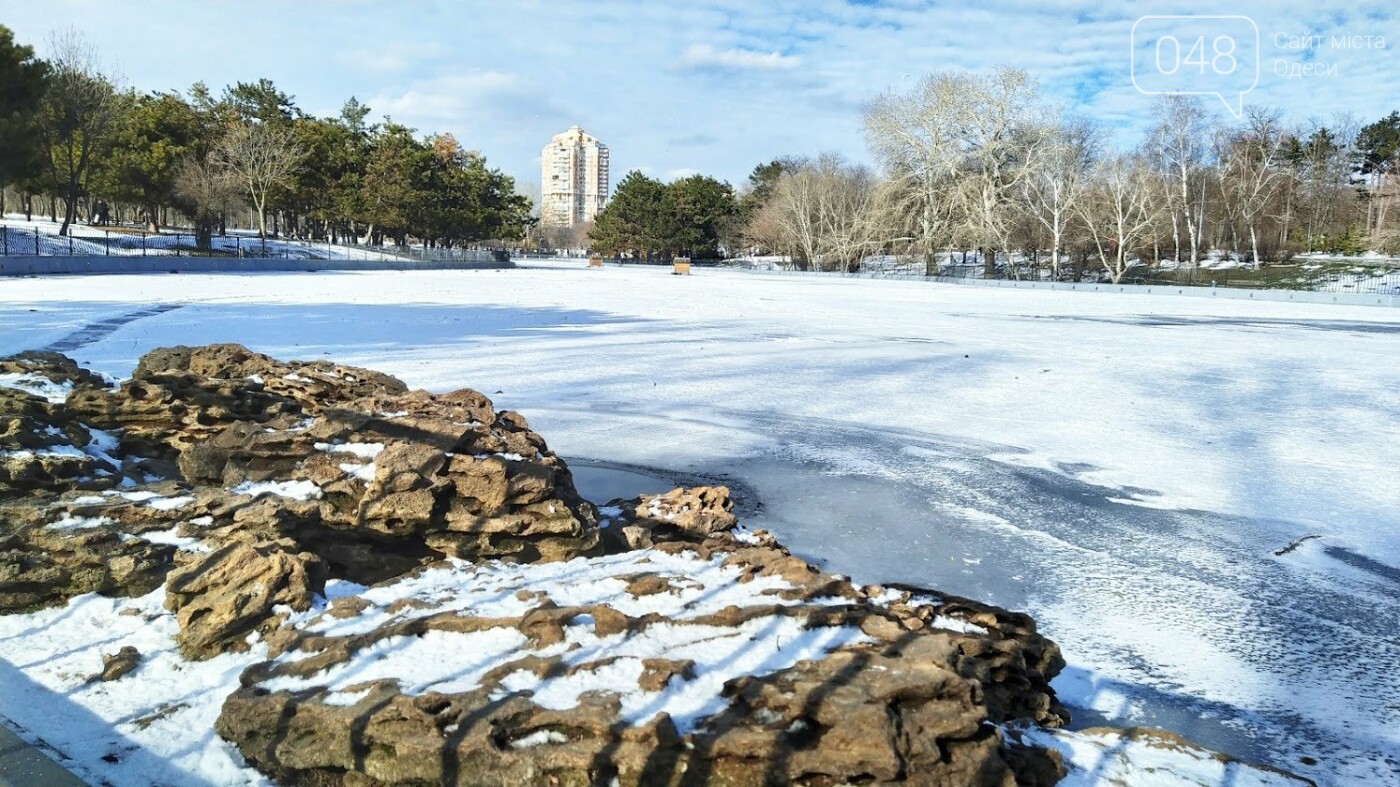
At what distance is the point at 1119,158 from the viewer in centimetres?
5031

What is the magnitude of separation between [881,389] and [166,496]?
25.8ft

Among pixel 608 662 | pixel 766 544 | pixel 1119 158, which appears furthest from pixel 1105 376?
pixel 1119 158

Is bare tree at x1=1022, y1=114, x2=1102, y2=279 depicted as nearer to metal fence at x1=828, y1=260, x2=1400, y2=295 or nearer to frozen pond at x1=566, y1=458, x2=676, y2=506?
metal fence at x1=828, y1=260, x2=1400, y2=295

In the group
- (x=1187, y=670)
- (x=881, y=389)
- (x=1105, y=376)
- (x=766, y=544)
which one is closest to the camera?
(x=1187, y=670)

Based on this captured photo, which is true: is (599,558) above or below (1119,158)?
below

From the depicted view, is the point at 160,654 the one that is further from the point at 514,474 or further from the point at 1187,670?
the point at 1187,670

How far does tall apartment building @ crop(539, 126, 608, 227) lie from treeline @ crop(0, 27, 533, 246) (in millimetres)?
116055

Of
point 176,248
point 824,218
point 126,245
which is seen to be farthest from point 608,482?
point 824,218

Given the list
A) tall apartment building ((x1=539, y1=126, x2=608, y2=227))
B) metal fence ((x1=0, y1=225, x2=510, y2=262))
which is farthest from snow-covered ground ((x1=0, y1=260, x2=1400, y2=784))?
tall apartment building ((x1=539, y1=126, x2=608, y2=227))

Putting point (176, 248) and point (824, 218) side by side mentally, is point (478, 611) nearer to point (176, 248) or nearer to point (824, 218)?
point (176, 248)

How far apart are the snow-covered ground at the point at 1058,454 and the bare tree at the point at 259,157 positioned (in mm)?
33634

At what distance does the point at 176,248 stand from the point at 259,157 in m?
11.4

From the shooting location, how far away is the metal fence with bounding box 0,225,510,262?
1281 inches

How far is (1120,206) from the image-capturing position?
4566 centimetres
